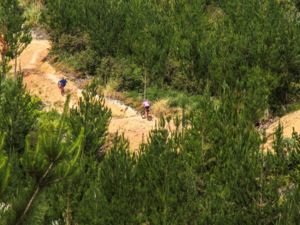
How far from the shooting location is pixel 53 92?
39500 mm

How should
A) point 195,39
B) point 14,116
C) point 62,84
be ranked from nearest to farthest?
point 14,116
point 195,39
point 62,84

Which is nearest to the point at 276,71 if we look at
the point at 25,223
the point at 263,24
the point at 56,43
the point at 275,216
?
the point at 263,24

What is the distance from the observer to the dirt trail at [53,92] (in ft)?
104

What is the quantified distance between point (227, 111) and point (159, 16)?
21.0 metres

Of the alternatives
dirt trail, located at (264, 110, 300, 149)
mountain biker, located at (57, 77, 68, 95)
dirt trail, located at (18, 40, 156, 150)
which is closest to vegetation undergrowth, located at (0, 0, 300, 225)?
dirt trail, located at (264, 110, 300, 149)

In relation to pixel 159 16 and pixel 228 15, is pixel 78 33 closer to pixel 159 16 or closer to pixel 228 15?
pixel 159 16

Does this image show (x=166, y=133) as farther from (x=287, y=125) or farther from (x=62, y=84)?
(x=62, y=84)

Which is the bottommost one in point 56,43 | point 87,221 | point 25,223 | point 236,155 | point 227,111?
point 25,223

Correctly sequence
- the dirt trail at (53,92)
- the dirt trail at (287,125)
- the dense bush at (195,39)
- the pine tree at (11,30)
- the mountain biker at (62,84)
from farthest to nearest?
the mountain biker at (62,84) < the pine tree at (11,30) < the dense bush at (195,39) < the dirt trail at (53,92) < the dirt trail at (287,125)

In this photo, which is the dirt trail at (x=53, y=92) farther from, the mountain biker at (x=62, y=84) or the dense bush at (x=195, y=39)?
the dense bush at (x=195, y=39)

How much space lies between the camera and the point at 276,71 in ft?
104

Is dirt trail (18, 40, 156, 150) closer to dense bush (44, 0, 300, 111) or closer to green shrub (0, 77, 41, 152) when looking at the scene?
dense bush (44, 0, 300, 111)

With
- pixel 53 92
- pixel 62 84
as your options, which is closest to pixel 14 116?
pixel 62 84

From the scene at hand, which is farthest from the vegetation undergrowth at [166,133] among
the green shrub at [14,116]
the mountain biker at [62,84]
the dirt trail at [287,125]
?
the mountain biker at [62,84]
